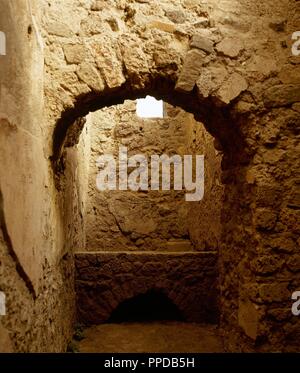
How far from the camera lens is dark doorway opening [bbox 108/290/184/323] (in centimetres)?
403

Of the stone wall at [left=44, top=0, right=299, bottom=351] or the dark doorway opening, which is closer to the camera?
the stone wall at [left=44, top=0, right=299, bottom=351]

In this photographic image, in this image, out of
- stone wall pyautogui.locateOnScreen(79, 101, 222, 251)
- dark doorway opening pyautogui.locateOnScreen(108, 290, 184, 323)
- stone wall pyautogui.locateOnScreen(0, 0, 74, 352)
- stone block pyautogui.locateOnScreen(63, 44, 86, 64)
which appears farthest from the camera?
stone wall pyautogui.locateOnScreen(79, 101, 222, 251)

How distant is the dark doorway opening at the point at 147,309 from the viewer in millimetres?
4027

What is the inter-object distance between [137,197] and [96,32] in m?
3.22

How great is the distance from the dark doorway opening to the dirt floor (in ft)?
0.46

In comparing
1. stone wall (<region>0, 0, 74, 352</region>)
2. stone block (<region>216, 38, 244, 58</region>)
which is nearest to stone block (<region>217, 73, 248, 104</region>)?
stone block (<region>216, 38, 244, 58</region>)

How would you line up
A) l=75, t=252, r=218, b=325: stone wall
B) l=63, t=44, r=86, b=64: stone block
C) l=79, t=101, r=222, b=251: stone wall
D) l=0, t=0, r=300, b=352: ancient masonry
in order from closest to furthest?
1. l=0, t=0, r=300, b=352: ancient masonry
2. l=63, t=44, r=86, b=64: stone block
3. l=75, t=252, r=218, b=325: stone wall
4. l=79, t=101, r=222, b=251: stone wall

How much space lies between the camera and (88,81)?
85.9 inches

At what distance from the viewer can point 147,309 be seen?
164 inches

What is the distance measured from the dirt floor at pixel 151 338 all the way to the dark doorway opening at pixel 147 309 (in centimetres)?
14

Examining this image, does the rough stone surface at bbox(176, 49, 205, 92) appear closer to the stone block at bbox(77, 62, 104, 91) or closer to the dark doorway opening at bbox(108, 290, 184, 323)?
the stone block at bbox(77, 62, 104, 91)

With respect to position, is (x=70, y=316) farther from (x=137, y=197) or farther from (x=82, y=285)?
(x=137, y=197)

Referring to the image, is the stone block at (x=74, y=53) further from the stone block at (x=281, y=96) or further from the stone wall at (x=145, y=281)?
the stone wall at (x=145, y=281)
